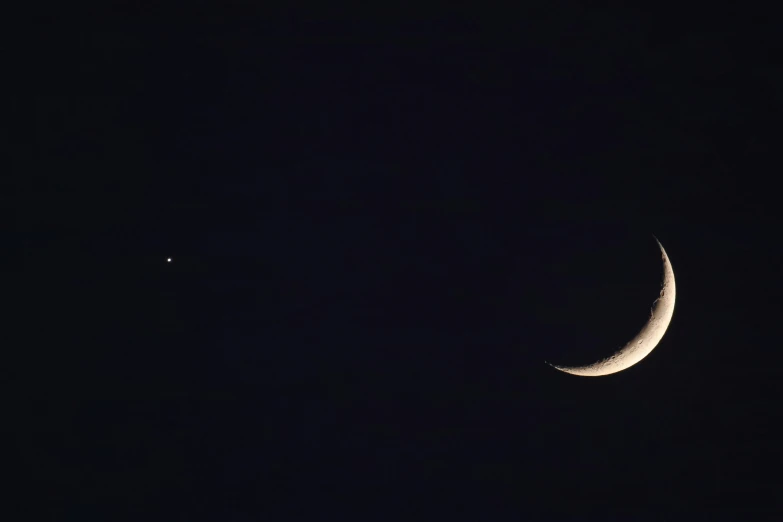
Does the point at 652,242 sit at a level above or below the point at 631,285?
above

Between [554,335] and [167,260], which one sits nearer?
[554,335]

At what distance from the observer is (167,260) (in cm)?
Answer: 825

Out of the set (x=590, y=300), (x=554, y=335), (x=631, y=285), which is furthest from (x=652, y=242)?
(x=554, y=335)

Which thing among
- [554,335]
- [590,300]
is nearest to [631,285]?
[590,300]

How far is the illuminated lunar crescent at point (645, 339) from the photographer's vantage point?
723 cm

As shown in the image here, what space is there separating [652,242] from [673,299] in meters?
0.89

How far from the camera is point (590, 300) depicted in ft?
23.2

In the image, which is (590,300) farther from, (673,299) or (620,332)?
(673,299)

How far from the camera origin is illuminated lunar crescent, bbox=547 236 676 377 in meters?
7.23

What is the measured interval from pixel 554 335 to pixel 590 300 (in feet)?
2.28

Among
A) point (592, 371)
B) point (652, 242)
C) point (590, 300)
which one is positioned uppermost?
point (652, 242)

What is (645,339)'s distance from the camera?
7.29 m

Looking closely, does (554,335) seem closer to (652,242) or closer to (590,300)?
(590,300)

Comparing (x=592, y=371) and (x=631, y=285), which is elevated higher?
(x=631, y=285)
